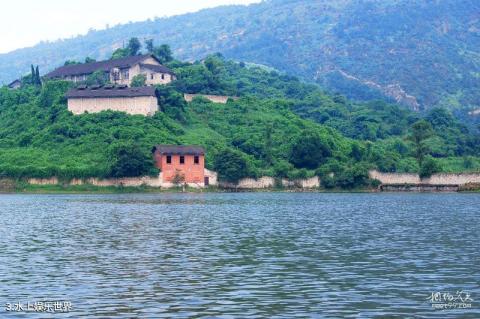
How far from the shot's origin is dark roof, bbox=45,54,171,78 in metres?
163

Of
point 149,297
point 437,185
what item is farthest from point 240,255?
point 437,185

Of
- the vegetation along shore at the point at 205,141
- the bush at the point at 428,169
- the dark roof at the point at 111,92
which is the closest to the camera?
the vegetation along shore at the point at 205,141

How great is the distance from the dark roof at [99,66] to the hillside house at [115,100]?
65.3 feet

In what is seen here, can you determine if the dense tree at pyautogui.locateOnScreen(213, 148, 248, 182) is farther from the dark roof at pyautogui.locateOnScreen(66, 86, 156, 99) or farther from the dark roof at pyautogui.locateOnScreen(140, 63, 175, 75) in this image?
the dark roof at pyautogui.locateOnScreen(140, 63, 175, 75)

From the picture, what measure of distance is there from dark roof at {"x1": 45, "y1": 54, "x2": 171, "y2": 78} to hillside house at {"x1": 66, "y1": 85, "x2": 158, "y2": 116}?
1990cm

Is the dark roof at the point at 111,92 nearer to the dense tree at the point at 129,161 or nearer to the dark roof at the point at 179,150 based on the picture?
the dark roof at the point at 179,150

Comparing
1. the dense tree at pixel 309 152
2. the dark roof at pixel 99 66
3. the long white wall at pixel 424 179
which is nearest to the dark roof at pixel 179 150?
the dense tree at pixel 309 152

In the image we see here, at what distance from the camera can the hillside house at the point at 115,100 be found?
140125 mm

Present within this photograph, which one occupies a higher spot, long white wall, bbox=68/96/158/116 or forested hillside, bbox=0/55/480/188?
long white wall, bbox=68/96/158/116

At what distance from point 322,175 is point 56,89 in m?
52.3

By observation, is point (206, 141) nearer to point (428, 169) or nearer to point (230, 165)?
point (230, 165)

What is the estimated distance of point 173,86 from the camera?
16062cm

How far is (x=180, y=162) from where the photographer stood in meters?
122

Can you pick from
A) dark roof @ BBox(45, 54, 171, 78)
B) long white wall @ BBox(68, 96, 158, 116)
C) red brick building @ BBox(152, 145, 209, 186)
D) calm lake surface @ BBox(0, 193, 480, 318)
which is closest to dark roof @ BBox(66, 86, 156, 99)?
long white wall @ BBox(68, 96, 158, 116)
